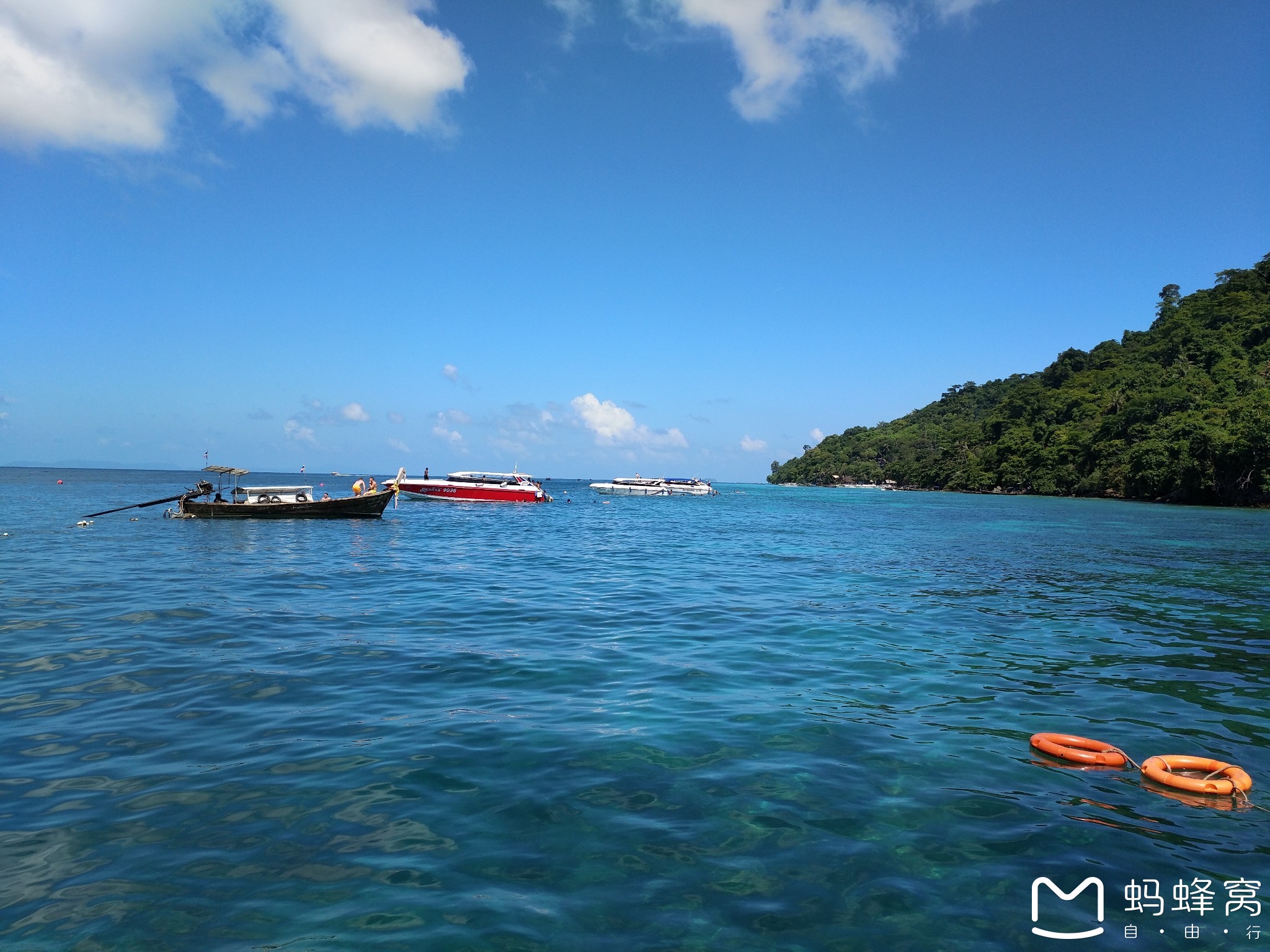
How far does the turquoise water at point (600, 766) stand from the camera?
4.94m

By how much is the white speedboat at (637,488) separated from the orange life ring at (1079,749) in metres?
→ 107

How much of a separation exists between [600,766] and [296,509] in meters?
41.2

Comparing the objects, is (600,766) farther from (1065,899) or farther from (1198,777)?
(1198,777)

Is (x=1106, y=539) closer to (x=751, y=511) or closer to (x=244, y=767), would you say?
(x=751, y=511)

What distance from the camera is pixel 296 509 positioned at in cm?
4316

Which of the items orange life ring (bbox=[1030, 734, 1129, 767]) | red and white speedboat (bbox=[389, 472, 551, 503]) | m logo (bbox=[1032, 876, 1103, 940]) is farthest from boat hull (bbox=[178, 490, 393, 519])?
m logo (bbox=[1032, 876, 1103, 940])

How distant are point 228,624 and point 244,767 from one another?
8.13m

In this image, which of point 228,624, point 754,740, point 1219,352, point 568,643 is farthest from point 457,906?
point 1219,352

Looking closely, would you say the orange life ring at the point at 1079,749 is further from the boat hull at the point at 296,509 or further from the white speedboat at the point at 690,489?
the white speedboat at the point at 690,489

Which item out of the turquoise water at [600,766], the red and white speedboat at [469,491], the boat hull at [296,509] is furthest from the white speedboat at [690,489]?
the turquoise water at [600,766]

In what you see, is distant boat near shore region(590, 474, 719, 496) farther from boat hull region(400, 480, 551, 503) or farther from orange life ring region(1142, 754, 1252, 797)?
orange life ring region(1142, 754, 1252, 797)

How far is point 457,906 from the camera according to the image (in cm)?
494

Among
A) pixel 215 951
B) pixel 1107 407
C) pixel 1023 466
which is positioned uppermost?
pixel 1107 407

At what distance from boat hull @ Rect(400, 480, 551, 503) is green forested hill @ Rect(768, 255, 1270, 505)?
7478cm
